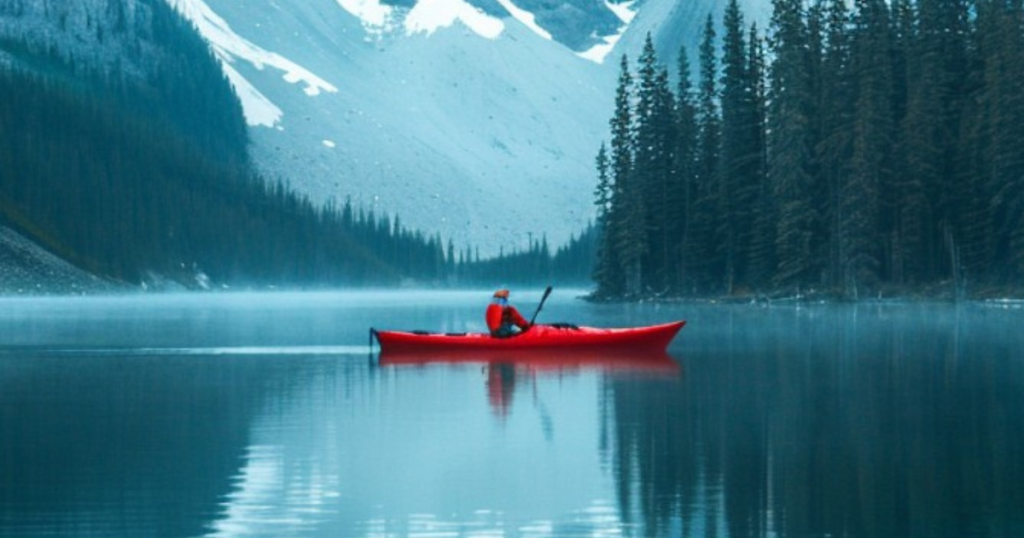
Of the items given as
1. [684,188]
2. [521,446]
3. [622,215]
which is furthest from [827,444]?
[622,215]

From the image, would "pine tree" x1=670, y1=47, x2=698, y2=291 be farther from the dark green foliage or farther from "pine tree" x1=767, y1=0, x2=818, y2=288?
"pine tree" x1=767, y1=0, x2=818, y2=288

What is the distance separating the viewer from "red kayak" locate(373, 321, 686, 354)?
184 ft

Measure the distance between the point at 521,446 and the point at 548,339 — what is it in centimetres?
2681

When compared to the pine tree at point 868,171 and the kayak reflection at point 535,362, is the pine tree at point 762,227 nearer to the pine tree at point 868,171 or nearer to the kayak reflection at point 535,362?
the pine tree at point 868,171

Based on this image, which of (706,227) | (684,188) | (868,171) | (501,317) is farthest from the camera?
(684,188)

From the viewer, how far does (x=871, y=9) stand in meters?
114

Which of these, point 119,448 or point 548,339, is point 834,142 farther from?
point 119,448

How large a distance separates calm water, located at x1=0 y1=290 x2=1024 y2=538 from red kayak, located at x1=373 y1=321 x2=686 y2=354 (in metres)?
1.42

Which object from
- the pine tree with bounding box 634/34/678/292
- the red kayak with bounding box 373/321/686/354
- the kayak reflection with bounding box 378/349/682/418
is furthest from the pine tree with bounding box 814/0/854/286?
the kayak reflection with bounding box 378/349/682/418

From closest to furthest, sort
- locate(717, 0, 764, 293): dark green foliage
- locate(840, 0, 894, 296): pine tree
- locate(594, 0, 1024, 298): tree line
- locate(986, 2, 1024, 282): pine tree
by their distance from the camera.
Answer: locate(986, 2, 1024, 282): pine tree
locate(594, 0, 1024, 298): tree line
locate(840, 0, 894, 296): pine tree
locate(717, 0, 764, 293): dark green foliage

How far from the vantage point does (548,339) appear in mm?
56719

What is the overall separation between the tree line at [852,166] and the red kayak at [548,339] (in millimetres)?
43322

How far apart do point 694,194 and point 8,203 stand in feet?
331

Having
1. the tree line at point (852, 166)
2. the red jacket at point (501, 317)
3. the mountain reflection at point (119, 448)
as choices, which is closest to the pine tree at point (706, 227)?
the tree line at point (852, 166)
